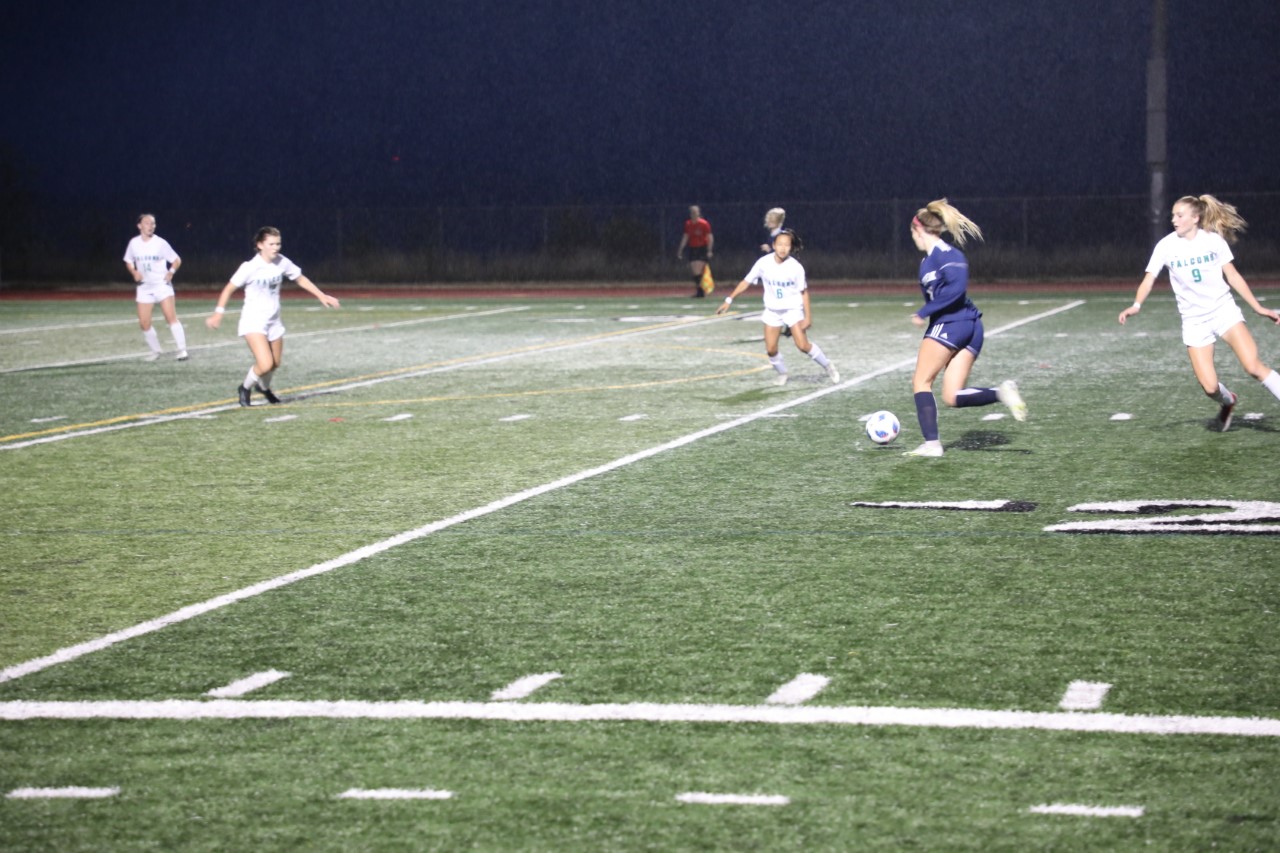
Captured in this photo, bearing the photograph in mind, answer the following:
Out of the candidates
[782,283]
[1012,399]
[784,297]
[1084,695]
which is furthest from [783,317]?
[1084,695]

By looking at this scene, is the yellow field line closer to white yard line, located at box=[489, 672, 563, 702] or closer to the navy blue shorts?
the navy blue shorts

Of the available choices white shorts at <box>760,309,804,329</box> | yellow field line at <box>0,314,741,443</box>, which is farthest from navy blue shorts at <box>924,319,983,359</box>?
yellow field line at <box>0,314,741,443</box>

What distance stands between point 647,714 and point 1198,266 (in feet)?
27.1

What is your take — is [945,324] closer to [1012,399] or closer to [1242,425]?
[1012,399]

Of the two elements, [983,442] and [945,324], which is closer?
[945,324]

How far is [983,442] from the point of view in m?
12.4

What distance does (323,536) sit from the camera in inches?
358

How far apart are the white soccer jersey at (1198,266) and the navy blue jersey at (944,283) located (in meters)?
1.86

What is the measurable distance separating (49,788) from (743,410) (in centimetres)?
1034

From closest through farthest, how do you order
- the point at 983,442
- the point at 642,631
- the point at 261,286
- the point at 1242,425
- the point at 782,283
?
the point at 642,631
the point at 983,442
the point at 1242,425
the point at 261,286
the point at 782,283

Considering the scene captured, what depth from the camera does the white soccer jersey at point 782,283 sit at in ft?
53.4

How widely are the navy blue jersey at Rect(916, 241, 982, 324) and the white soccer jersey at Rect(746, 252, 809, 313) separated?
4824 mm

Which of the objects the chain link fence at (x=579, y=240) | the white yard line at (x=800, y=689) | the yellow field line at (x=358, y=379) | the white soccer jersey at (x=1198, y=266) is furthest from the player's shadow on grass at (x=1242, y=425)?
the chain link fence at (x=579, y=240)

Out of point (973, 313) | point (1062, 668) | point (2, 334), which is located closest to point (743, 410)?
point (973, 313)
